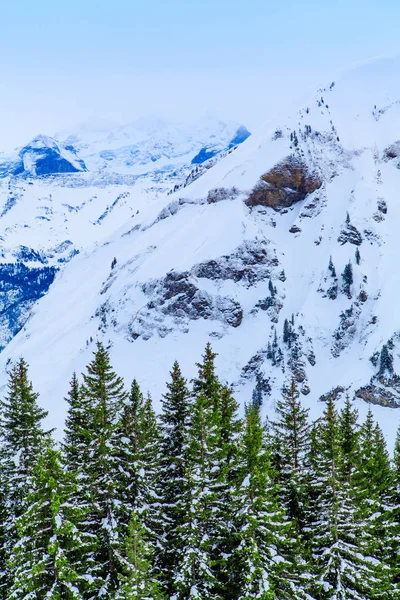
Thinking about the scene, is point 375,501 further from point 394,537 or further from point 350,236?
point 350,236

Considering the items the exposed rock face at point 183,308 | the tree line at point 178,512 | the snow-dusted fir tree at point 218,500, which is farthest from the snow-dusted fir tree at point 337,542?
the exposed rock face at point 183,308

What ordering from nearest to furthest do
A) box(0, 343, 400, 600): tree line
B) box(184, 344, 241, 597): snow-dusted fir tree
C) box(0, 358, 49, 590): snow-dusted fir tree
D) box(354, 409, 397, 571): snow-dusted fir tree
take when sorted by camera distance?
box(0, 343, 400, 600): tree line → box(184, 344, 241, 597): snow-dusted fir tree → box(354, 409, 397, 571): snow-dusted fir tree → box(0, 358, 49, 590): snow-dusted fir tree

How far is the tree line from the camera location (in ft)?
76.2

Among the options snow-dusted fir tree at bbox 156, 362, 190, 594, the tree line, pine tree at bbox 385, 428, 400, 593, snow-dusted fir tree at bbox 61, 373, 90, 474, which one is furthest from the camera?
pine tree at bbox 385, 428, 400, 593

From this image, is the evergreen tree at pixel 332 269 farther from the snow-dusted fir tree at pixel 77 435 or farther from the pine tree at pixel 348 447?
the snow-dusted fir tree at pixel 77 435

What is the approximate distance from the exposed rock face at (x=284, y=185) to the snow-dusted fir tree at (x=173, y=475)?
6199 inches

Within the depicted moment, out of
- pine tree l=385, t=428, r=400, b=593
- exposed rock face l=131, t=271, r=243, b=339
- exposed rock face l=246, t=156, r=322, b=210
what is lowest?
pine tree l=385, t=428, r=400, b=593

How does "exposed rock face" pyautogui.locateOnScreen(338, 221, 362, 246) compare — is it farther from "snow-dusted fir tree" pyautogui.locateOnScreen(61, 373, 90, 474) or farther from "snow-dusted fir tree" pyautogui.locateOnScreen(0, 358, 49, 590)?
"snow-dusted fir tree" pyautogui.locateOnScreen(0, 358, 49, 590)

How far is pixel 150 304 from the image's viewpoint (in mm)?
158250

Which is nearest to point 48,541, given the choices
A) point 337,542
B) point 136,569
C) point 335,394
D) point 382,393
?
point 136,569

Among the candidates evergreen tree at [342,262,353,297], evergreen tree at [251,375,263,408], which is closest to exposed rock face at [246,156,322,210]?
evergreen tree at [342,262,353,297]

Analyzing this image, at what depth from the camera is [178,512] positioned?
28.5 metres

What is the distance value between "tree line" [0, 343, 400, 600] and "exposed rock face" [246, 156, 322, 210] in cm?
15715

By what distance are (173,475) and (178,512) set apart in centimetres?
302
